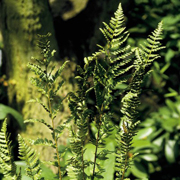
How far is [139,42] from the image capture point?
2469mm

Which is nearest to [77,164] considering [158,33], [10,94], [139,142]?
[158,33]

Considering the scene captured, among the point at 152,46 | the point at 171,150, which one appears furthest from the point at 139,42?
the point at 152,46

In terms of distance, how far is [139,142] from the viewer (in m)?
1.92

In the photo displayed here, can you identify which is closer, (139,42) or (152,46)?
(152,46)

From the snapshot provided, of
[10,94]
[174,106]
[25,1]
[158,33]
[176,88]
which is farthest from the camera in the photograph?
[176,88]

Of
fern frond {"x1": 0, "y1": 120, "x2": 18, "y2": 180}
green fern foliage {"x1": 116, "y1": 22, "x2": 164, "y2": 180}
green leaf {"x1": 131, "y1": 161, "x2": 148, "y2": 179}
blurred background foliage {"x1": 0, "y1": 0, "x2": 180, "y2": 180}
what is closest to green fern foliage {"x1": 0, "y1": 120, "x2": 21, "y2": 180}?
fern frond {"x1": 0, "y1": 120, "x2": 18, "y2": 180}

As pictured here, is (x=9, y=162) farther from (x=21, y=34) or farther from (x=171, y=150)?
(x=171, y=150)

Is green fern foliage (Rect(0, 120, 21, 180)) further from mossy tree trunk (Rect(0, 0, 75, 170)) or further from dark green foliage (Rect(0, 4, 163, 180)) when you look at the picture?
mossy tree trunk (Rect(0, 0, 75, 170))

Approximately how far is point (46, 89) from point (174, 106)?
212 centimetres

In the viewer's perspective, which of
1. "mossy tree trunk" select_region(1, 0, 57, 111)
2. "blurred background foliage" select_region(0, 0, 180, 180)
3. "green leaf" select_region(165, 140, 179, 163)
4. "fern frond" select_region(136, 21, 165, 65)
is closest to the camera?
"fern frond" select_region(136, 21, 165, 65)

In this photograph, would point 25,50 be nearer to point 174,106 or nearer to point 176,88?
point 174,106

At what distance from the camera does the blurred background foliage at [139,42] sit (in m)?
2.04

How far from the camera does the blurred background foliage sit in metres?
2.04

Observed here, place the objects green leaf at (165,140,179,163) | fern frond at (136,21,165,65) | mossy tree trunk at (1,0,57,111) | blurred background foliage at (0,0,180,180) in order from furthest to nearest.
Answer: green leaf at (165,140,179,163) < blurred background foliage at (0,0,180,180) < mossy tree trunk at (1,0,57,111) < fern frond at (136,21,165,65)
